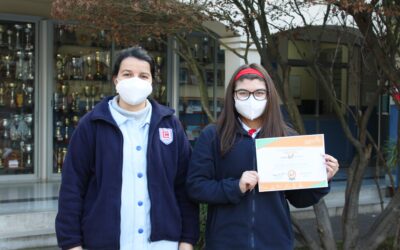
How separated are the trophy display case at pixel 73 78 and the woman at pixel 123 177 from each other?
728 centimetres

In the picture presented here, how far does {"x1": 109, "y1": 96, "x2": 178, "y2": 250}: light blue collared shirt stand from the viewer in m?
2.93

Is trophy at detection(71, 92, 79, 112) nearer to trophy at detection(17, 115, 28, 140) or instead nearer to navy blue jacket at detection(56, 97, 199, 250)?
trophy at detection(17, 115, 28, 140)

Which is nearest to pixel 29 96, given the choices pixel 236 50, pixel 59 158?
pixel 59 158

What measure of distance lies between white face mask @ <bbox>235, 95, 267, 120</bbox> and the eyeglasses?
0.02m

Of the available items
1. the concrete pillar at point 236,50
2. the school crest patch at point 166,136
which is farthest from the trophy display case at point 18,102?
the school crest patch at point 166,136

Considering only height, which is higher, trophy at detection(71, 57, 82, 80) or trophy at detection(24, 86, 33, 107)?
trophy at detection(71, 57, 82, 80)

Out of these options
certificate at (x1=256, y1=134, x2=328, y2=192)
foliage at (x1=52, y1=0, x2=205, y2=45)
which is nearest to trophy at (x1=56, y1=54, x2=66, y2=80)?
foliage at (x1=52, y1=0, x2=205, y2=45)

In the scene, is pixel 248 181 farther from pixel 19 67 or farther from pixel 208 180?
pixel 19 67

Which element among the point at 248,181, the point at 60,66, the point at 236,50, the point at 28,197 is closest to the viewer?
the point at 248,181

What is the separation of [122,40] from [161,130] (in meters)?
3.39

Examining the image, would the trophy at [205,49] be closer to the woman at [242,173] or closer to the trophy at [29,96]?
the trophy at [29,96]

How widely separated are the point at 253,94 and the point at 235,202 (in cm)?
59

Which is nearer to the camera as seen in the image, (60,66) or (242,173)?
(242,173)

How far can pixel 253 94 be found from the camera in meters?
3.06
